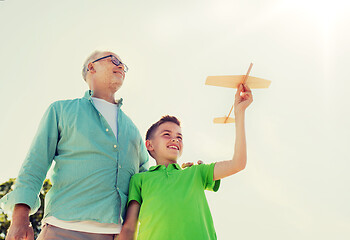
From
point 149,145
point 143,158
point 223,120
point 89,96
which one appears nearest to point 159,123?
point 149,145

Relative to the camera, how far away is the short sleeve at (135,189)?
333 centimetres

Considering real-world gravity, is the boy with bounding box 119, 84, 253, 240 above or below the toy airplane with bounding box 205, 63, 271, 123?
below

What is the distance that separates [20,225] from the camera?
2.75m

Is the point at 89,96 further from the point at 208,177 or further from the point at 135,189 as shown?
the point at 208,177

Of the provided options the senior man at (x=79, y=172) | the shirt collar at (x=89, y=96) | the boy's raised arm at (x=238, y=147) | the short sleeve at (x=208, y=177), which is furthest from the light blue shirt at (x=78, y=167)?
the boy's raised arm at (x=238, y=147)

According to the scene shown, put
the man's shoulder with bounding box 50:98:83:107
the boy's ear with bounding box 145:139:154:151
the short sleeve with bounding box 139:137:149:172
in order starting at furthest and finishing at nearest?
the boy's ear with bounding box 145:139:154:151
the short sleeve with bounding box 139:137:149:172
the man's shoulder with bounding box 50:98:83:107

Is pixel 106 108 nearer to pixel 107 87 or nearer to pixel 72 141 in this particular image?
pixel 107 87

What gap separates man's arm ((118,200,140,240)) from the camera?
3116 mm

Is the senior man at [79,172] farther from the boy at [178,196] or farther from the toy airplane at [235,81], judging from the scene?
the toy airplane at [235,81]

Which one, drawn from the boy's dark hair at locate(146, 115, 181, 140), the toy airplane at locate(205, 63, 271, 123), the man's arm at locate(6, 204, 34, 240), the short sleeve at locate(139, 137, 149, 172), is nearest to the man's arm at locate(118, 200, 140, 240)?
the short sleeve at locate(139, 137, 149, 172)

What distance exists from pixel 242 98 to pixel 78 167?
5.39ft

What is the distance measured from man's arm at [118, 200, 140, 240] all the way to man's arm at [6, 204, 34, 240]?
2.45ft

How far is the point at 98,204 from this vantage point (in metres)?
3.07

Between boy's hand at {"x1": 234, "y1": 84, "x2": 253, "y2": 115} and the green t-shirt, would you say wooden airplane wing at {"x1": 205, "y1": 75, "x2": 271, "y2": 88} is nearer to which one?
boy's hand at {"x1": 234, "y1": 84, "x2": 253, "y2": 115}
